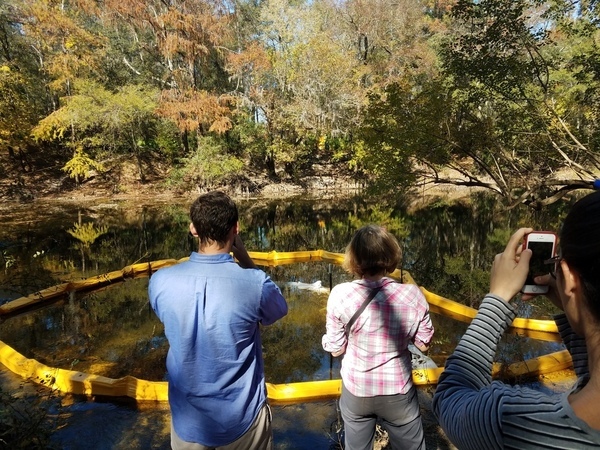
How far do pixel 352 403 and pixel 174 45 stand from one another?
18990mm

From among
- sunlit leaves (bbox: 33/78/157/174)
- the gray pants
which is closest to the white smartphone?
the gray pants

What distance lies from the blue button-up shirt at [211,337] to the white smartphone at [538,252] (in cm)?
80

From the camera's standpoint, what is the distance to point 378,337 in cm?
152

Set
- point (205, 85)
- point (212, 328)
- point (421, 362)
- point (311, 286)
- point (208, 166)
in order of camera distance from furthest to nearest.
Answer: point (205, 85) → point (208, 166) → point (311, 286) → point (421, 362) → point (212, 328)

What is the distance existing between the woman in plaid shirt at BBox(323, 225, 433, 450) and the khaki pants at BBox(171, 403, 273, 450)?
1.19 ft

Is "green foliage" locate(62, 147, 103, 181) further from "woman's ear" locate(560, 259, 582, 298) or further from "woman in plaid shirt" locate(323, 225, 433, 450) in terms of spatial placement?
"woman's ear" locate(560, 259, 582, 298)

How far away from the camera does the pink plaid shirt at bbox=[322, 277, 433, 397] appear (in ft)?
4.94

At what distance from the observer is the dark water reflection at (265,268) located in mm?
4102

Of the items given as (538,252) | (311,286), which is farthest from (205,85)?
(538,252)

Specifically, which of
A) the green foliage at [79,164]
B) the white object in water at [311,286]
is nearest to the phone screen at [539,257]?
the white object in water at [311,286]

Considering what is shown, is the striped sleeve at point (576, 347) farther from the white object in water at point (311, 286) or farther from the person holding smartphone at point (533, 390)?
the white object in water at point (311, 286)

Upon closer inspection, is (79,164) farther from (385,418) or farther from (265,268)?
(385,418)

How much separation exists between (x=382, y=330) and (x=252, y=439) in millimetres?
661

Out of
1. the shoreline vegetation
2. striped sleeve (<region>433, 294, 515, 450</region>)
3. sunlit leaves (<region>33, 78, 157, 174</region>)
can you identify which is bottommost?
the shoreline vegetation
